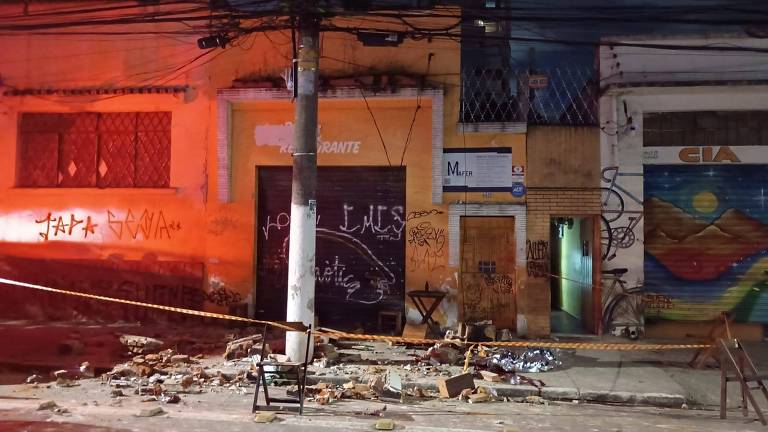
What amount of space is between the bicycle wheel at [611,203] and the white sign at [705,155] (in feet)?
2.95

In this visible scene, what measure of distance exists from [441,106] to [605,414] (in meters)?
6.24

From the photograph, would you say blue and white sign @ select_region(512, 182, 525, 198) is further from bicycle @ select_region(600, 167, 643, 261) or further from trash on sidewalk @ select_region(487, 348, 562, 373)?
trash on sidewalk @ select_region(487, 348, 562, 373)

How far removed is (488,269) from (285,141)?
4.72m

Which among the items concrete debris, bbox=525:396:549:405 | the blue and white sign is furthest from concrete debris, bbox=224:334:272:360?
the blue and white sign

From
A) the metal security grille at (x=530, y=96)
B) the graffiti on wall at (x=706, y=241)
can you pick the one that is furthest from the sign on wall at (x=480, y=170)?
the graffiti on wall at (x=706, y=241)

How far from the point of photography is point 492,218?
10852 mm

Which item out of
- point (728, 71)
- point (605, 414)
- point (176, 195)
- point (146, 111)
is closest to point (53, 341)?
point (176, 195)

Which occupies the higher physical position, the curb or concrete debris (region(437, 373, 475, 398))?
concrete debris (region(437, 373, 475, 398))

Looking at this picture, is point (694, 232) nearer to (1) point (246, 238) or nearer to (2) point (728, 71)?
(2) point (728, 71)

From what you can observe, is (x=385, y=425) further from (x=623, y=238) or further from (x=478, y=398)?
(x=623, y=238)

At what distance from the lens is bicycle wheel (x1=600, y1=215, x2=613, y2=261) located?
1053 centimetres

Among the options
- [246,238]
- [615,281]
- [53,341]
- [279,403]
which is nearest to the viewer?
[279,403]

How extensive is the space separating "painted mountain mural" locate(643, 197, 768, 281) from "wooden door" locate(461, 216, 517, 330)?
263 cm

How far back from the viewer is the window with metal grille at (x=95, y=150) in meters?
11.8
